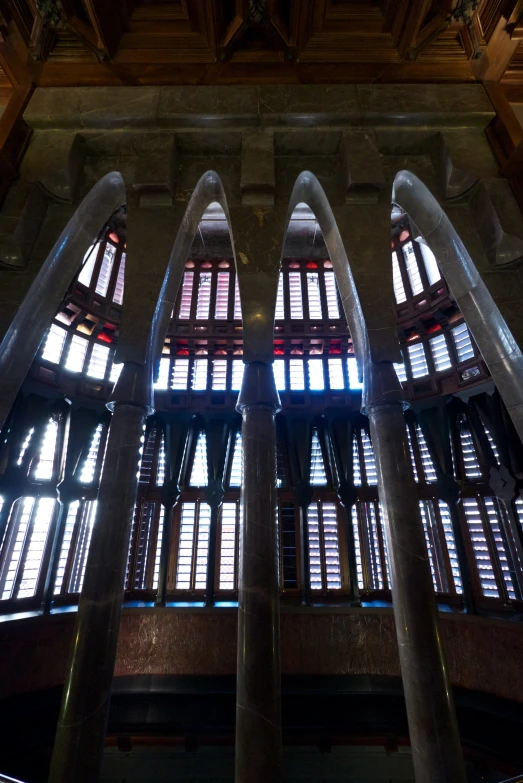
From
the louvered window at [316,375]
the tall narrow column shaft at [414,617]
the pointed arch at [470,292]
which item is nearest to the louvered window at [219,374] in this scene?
the louvered window at [316,375]

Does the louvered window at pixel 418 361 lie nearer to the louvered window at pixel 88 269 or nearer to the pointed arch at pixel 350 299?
the pointed arch at pixel 350 299

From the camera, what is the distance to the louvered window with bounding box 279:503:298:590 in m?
11.1

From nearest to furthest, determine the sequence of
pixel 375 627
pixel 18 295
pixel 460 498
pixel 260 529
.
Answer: pixel 260 529
pixel 18 295
pixel 375 627
pixel 460 498

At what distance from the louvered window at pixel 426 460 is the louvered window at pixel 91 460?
9.65m

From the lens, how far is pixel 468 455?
1093 cm

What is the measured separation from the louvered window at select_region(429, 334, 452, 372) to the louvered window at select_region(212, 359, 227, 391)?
689cm

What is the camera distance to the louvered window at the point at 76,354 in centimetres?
1170

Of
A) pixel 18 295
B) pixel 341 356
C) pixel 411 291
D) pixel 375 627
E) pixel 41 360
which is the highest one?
pixel 411 291

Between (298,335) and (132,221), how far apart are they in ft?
26.2

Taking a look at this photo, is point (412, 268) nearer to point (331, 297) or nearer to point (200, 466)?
point (331, 297)

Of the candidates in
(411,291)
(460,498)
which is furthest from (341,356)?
(460,498)

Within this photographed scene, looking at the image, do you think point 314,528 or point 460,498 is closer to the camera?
point 460,498

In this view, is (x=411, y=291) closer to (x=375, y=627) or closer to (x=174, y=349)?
(x=174, y=349)

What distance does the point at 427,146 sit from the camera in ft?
22.3
